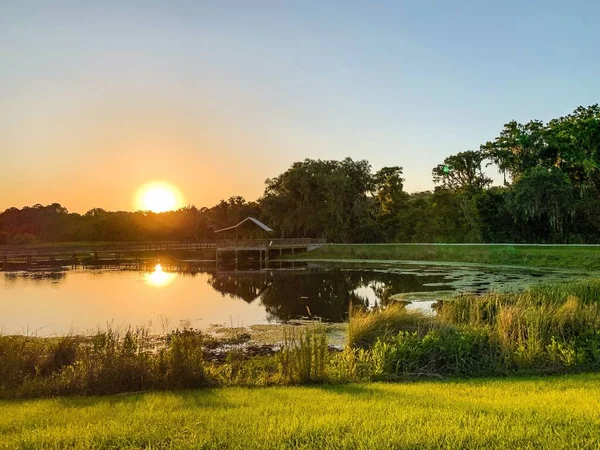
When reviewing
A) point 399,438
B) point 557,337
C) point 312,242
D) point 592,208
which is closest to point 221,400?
point 399,438

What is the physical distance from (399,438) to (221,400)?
2.55 m

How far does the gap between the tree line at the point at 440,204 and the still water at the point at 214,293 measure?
1402cm

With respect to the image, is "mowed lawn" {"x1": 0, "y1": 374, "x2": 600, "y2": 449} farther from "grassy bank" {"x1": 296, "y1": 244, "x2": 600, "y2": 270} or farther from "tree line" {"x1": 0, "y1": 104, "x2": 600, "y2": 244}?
"tree line" {"x1": 0, "y1": 104, "x2": 600, "y2": 244}

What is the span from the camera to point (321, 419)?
4.87m

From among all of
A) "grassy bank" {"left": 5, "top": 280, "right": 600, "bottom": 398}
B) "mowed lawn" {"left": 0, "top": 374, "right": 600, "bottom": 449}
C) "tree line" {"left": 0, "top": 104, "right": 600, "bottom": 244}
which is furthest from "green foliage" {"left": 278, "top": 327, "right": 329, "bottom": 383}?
"tree line" {"left": 0, "top": 104, "right": 600, "bottom": 244}

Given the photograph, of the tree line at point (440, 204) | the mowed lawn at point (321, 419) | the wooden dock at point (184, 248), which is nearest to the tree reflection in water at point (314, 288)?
the mowed lawn at point (321, 419)

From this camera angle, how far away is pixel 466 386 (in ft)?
22.2

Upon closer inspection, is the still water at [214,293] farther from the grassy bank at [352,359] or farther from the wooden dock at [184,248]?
the wooden dock at [184,248]

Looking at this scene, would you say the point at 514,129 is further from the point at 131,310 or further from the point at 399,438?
the point at 399,438

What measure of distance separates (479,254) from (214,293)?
78.4ft

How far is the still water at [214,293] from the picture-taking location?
18688 millimetres

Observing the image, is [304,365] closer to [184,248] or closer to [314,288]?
[314,288]

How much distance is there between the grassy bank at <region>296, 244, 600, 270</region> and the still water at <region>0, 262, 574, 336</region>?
10.9 feet

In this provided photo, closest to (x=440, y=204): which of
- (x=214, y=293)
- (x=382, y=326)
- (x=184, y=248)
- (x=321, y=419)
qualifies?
(x=184, y=248)
